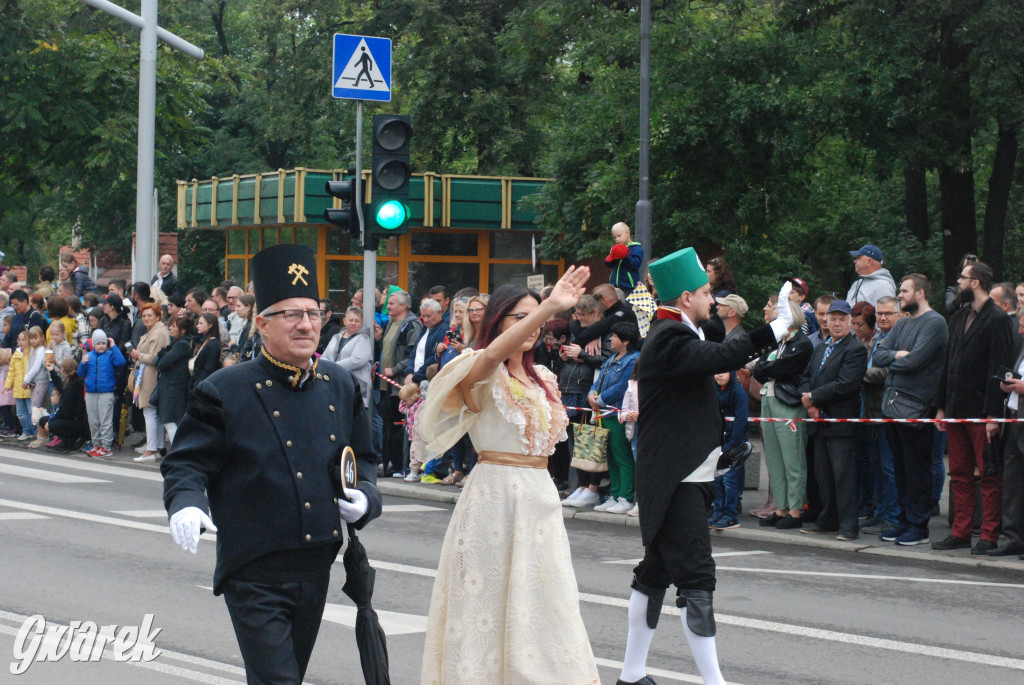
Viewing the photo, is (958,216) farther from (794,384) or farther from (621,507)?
(621,507)

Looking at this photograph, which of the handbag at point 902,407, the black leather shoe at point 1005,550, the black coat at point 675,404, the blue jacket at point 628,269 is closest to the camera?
the black coat at point 675,404

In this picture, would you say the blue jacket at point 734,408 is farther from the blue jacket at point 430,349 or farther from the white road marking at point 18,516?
the white road marking at point 18,516

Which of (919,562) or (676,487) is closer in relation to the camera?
(676,487)

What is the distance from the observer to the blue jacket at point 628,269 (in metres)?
13.5

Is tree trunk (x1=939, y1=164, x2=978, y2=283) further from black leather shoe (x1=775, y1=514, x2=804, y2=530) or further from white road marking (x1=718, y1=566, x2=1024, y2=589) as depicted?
white road marking (x1=718, y1=566, x2=1024, y2=589)

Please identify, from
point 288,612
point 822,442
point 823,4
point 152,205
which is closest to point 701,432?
point 288,612

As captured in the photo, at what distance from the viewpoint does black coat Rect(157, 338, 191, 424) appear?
16.9 m

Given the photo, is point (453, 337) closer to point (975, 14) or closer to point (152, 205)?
point (152, 205)

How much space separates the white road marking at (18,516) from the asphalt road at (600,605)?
0.04m

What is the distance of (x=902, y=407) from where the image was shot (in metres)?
11.3

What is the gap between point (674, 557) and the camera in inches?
236

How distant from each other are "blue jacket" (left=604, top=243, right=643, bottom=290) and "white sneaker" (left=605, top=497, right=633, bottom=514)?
2.22 metres

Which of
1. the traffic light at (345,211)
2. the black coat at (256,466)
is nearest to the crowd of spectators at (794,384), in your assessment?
the traffic light at (345,211)

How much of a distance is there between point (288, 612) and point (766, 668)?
10.5 feet
